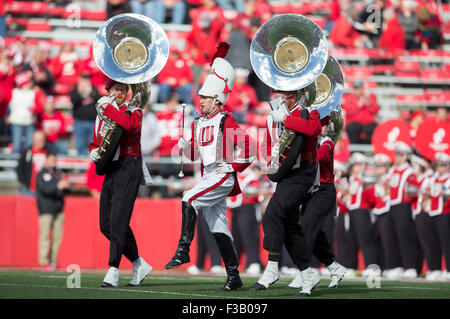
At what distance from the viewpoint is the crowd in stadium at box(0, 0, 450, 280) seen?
49.5 ft

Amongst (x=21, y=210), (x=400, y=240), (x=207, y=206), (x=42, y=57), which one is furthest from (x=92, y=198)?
(x=207, y=206)

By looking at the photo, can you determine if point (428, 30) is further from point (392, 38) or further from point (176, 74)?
point (176, 74)

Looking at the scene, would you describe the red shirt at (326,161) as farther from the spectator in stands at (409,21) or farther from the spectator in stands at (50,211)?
the spectator in stands at (409,21)

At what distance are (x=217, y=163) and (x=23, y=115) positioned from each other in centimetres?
849

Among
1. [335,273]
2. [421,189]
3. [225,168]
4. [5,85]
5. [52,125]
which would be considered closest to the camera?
[225,168]

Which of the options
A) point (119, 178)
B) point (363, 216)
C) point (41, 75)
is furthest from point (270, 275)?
point (41, 75)

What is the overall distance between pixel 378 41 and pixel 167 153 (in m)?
6.09

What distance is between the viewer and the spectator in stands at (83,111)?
17.1 metres

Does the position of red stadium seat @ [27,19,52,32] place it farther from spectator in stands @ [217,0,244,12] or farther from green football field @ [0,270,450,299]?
green football field @ [0,270,450,299]

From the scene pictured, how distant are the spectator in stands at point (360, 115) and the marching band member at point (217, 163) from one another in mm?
8654

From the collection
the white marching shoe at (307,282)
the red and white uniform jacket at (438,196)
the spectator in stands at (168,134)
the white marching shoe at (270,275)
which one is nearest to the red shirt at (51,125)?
the spectator in stands at (168,134)

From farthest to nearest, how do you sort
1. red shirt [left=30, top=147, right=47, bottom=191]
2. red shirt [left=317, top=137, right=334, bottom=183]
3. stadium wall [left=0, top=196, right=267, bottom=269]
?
red shirt [left=30, top=147, right=47, bottom=191], stadium wall [left=0, top=196, right=267, bottom=269], red shirt [left=317, top=137, right=334, bottom=183]

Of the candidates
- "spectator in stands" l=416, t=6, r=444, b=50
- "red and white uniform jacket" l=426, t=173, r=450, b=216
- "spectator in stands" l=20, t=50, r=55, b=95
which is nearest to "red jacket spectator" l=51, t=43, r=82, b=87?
"spectator in stands" l=20, t=50, r=55, b=95

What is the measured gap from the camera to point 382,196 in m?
15.1
